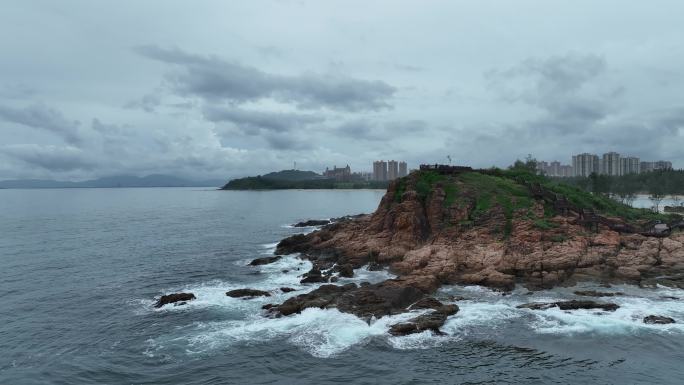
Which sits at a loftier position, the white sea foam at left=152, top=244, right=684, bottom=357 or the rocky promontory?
the rocky promontory

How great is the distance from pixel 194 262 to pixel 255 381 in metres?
38.6

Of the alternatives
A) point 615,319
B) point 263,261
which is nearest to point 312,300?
point 263,261

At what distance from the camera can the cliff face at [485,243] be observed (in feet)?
149

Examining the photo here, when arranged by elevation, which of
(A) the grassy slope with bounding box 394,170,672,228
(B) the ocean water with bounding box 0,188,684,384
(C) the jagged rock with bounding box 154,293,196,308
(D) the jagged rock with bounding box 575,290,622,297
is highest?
(A) the grassy slope with bounding box 394,170,672,228

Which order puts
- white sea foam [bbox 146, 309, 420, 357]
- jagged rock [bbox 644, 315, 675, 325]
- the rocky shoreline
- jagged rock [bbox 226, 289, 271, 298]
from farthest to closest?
1. jagged rock [bbox 226, 289, 271, 298]
2. the rocky shoreline
3. jagged rock [bbox 644, 315, 675, 325]
4. white sea foam [bbox 146, 309, 420, 357]

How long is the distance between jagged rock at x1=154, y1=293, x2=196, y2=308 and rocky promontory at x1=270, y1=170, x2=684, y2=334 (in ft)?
31.8

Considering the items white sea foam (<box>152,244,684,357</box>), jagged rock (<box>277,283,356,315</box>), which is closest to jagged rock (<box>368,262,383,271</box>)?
jagged rock (<box>277,283,356,315</box>)

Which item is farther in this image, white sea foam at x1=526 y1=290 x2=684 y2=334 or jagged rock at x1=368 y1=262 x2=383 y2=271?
jagged rock at x1=368 y1=262 x2=383 y2=271

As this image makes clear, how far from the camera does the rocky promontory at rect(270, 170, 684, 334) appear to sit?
4103 centimetres

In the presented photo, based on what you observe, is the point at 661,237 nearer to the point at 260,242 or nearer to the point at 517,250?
the point at 517,250

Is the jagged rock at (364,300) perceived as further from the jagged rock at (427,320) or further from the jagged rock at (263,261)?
the jagged rock at (263,261)

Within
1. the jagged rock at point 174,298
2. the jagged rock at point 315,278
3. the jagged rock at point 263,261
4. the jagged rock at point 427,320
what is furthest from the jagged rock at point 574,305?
the jagged rock at point 263,261

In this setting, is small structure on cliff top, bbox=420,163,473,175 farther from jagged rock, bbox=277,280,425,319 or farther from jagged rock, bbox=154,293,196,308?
jagged rock, bbox=154,293,196,308

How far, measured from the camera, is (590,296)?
39.2 meters
